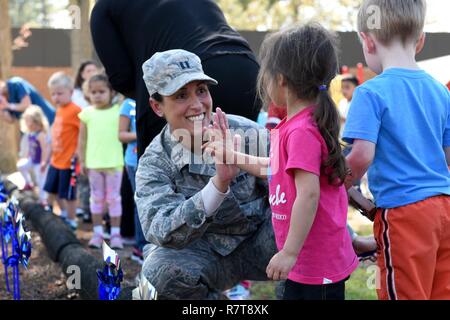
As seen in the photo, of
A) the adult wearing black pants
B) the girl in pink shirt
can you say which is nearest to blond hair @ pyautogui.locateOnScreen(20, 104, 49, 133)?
the adult wearing black pants

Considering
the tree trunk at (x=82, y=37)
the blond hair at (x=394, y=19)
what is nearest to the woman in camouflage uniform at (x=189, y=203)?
the blond hair at (x=394, y=19)

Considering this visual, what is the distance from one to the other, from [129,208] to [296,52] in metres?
4.22

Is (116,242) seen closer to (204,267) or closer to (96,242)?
(96,242)

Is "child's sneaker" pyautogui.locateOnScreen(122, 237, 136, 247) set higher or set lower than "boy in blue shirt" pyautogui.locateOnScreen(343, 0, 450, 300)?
lower

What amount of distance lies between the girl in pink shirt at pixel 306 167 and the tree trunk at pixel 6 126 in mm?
9436

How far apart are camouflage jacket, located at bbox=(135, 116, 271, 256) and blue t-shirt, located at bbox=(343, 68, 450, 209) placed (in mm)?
655

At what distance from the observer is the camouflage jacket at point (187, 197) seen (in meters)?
2.69

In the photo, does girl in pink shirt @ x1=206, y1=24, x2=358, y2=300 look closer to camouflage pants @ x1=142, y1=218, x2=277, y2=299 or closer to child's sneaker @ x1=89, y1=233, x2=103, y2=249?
camouflage pants @ x1=142, y1=218, x2=277, y2=299

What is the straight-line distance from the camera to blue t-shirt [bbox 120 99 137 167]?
17.9ft

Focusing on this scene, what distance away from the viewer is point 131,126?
5.75 metres

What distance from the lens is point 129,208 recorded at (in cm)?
632

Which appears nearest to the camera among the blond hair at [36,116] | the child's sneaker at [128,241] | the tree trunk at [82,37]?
the child's sneaker at [128,241]

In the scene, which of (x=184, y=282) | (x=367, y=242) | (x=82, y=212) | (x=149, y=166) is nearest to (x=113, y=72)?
(x=149, y=166)

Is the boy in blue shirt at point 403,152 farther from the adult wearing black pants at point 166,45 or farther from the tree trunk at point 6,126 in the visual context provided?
the tree trunk at point 6,126
